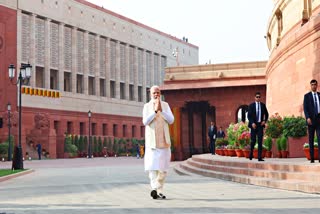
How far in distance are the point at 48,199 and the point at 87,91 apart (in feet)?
214

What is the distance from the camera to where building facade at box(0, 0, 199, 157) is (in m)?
63.8

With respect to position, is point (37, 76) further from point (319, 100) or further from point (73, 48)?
point (319, 100)

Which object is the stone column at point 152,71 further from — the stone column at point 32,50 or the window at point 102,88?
the stone column at point 32,50

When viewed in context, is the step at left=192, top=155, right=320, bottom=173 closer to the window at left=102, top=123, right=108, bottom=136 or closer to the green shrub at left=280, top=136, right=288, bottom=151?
the green shrub at left=280, top=136, right=288, bottom=151

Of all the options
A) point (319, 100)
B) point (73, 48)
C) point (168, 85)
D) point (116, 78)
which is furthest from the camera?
point (116, 78)

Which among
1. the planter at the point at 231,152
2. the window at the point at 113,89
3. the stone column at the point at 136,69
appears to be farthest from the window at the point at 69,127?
the planter at the point at 231,152

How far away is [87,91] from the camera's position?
77750 millimetres

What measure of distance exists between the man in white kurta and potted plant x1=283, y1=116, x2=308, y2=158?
7.84m

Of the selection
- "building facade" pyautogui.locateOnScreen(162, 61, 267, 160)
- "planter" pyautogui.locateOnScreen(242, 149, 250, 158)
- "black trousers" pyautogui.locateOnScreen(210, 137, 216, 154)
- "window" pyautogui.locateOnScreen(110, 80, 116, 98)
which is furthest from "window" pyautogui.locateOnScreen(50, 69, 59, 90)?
"planter" pyautogui.locateOnScreen(242, 149, 250, 158)

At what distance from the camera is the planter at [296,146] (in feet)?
65.1

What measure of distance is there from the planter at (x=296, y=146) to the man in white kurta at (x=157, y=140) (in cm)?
826

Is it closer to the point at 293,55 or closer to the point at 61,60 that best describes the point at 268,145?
the point at 293,55

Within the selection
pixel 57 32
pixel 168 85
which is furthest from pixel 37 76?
pixel 168 85

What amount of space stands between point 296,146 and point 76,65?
57.3 meters
